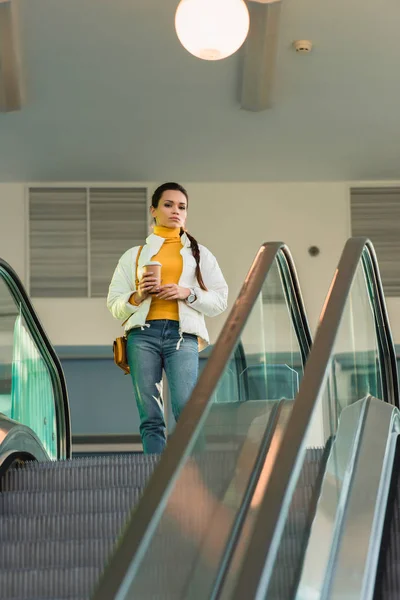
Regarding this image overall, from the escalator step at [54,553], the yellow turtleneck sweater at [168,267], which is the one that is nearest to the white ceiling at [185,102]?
the yellow turtleneck sweater at [168,267]

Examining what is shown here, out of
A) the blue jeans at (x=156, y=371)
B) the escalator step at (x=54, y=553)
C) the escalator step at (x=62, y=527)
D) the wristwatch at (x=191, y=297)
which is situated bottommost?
the escalator step at (x=54, y=553)

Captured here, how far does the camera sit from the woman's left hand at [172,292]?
5277 mm

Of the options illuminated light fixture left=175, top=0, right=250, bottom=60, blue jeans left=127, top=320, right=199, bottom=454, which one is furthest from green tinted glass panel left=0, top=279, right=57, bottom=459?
illuminated light fixture left=175, top=0, right=250, bottom=60

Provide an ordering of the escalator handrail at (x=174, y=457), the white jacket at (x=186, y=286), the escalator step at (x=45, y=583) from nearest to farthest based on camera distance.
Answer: the escalator handrail at (x=174, y=457) → the escalator step at (x=45, y=583) → the white jacket at (x=186, y=286)

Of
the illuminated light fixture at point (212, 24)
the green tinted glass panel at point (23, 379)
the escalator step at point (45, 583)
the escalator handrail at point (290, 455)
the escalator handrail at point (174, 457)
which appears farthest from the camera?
the illuminated light fixture at point (212, 24)

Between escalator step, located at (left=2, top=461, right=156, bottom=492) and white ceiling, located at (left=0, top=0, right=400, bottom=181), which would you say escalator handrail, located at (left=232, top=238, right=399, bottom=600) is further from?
white ceiling, located at (left=0, top=0, right=400, bottom=181)

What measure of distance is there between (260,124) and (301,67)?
3.68ft

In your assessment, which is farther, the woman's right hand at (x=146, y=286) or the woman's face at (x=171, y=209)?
the woman's face at (x=171, y=209)

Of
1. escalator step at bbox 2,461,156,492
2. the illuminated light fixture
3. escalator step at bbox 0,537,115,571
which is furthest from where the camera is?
the illuminated light fixture

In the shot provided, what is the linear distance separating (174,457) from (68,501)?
5.49ft

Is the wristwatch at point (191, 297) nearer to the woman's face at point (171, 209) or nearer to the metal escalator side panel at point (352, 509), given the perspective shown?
the woman's face at point (171, 209)

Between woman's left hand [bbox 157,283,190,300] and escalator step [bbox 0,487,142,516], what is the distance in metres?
1.33

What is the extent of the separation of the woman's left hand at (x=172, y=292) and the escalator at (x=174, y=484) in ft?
1.88

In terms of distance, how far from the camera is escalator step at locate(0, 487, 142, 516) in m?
4.14
